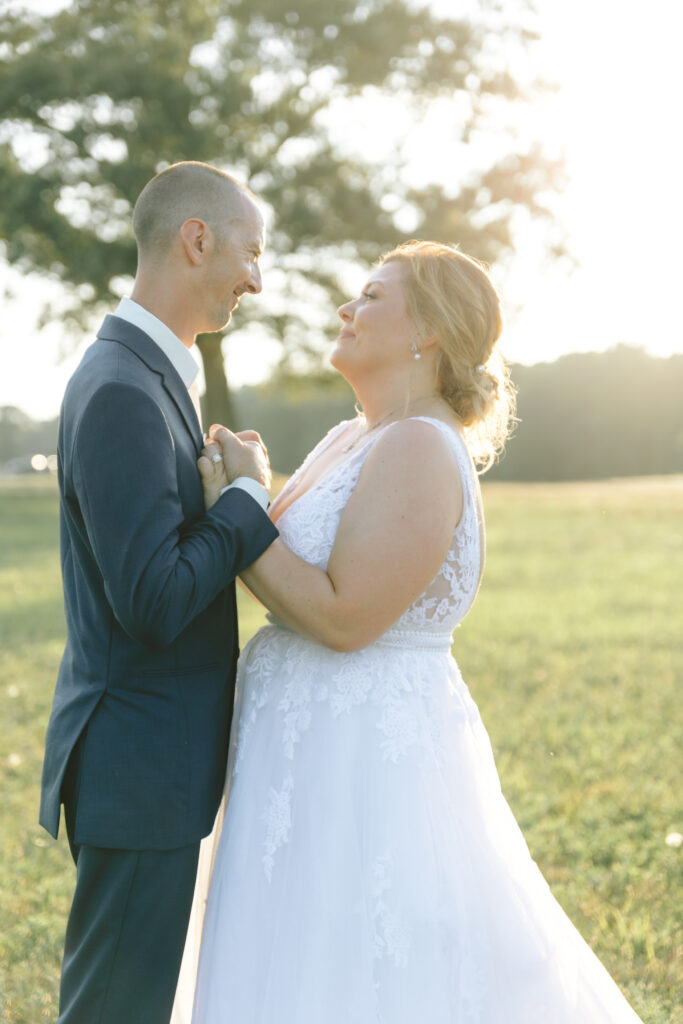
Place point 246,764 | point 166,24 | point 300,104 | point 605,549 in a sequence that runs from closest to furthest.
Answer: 1. point 246,764
2. point 605,549
3. point 166,24
4. point 300,104

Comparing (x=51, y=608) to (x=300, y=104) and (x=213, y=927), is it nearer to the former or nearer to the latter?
(x=213, y=927)

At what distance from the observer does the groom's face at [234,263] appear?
2840 mm

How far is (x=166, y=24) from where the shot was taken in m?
21.5

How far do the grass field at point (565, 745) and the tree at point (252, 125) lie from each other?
858 cm

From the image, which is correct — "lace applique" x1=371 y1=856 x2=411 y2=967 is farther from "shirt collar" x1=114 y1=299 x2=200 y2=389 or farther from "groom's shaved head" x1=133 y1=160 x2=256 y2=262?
"groom's shaved head" x1=133 y1=160 x2=256 y2=262

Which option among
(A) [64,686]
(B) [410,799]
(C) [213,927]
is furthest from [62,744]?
(B) [410,799]

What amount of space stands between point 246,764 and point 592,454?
180ft

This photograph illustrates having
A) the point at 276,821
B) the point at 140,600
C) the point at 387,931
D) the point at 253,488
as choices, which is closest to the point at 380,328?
the point at 253,488

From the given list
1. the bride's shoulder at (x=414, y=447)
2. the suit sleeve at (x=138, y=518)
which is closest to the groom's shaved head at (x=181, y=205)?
the suit sleeve at (x=138, y=518)

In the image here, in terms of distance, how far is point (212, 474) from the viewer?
106 inches

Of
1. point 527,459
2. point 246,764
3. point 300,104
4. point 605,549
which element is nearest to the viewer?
point 246,764

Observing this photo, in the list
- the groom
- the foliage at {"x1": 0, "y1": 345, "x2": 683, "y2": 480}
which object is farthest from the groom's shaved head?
the foliage at {"x1": 0, "y1": 345, "x2": 683, "y2": 480}

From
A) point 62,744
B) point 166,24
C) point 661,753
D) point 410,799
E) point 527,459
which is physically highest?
point 166,24

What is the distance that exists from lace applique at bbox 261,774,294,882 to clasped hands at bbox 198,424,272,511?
2.74 feet
